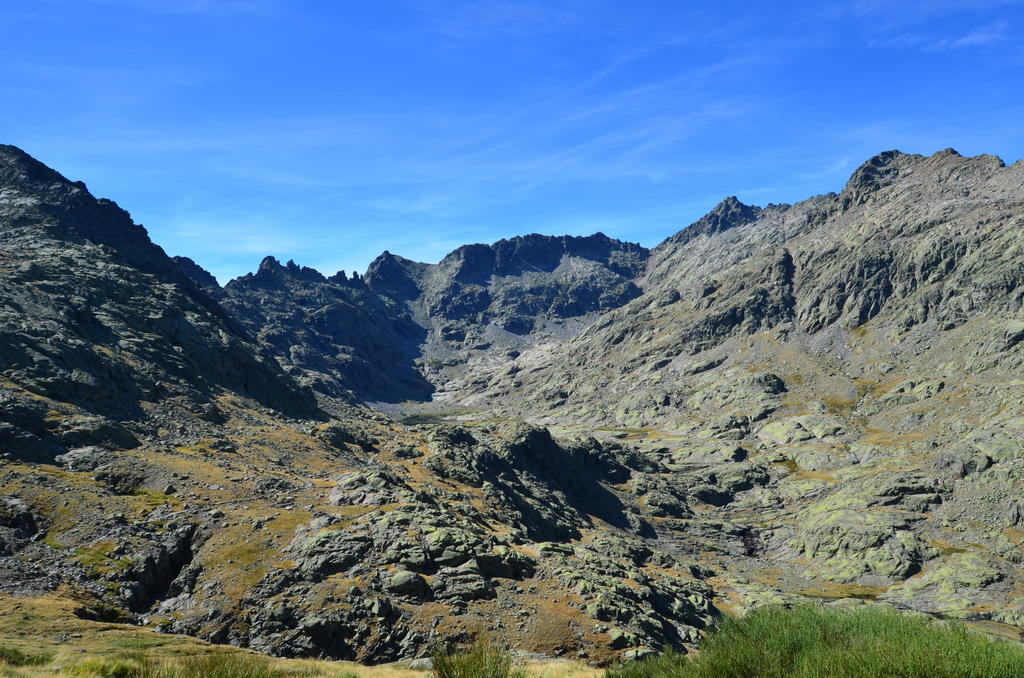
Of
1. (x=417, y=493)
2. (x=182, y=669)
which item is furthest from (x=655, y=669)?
(x=417, y=493)

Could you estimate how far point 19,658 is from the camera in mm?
25766

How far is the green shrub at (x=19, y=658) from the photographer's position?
24998mm

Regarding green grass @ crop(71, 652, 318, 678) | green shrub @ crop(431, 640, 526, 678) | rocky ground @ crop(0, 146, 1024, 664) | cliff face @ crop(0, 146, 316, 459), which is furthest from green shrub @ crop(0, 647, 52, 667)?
cliff face @ crop(0, 146, 316, 459)

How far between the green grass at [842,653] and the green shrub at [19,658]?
26.9 meters

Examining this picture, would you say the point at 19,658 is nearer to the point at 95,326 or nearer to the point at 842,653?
the point at 842,653

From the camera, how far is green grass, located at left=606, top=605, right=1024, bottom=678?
20344 millimetres

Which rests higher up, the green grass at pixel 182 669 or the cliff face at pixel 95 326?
the cliff face at pixel 95 326

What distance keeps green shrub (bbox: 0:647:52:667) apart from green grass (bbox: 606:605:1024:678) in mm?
26919

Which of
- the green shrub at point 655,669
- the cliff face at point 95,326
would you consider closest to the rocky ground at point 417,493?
the cliff face at point 95,326

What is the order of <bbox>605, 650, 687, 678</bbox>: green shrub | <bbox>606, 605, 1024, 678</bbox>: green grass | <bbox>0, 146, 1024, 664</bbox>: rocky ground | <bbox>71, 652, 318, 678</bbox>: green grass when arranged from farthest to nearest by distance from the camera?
<bbox>0, 146, 1024, 664</bbox>: rocky ground
<bbox>605, 650, 687, 678</bbox>: green shrub
<bbox>606, 605, 1024, 678</bbox>: green grass
<bbox>71, 652, 318, 678</bbox>: green grass

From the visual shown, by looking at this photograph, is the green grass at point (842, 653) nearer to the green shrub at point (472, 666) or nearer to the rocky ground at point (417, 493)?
the green shrub at point (472, 666)

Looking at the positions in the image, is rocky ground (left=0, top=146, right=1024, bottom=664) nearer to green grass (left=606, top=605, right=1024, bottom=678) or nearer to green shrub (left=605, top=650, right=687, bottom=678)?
green grass (left=606, top=605, right=1024, bottom=678)

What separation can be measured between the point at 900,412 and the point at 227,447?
598 ft

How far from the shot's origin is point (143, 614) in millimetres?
43438
